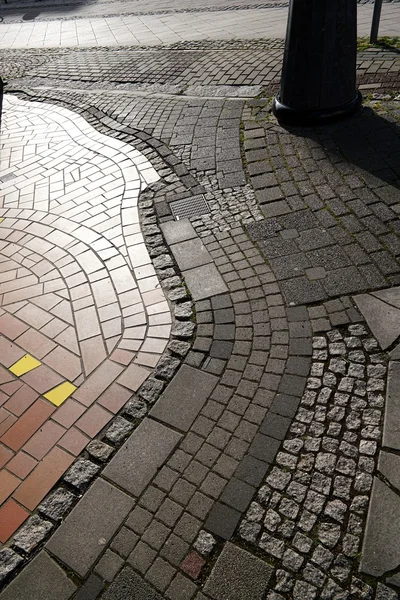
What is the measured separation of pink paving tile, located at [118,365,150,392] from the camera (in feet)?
11.5

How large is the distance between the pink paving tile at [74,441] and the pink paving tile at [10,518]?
437mm

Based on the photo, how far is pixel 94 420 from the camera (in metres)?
3.31

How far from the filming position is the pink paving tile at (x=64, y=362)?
11.9 ft

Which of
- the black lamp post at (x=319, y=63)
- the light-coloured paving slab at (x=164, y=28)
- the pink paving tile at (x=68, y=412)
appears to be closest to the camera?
the pink paving tile at (x=68, y=412)

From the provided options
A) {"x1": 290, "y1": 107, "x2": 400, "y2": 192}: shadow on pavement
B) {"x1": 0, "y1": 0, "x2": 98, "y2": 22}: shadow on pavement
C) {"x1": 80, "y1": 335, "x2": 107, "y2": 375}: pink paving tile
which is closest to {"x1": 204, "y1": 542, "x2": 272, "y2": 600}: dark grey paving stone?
{"x1": 80, "y1": 335, "x2": 107, "y2": 375}: pink paving tile

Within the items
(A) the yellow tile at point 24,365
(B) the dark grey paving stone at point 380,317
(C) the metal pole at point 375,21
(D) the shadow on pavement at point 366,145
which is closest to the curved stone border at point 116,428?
(A) the yellow tile at point 24,365

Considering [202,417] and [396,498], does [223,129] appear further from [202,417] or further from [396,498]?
[396,498]

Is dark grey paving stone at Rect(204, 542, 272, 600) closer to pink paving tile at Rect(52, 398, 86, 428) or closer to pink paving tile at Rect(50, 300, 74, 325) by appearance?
pink paving tile at Rect(52, 398, 86, 428)

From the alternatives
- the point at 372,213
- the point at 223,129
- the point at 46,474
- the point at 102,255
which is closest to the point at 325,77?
the point at 223,129

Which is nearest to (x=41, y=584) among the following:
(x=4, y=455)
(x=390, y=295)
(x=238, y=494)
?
(x=4, y=455)

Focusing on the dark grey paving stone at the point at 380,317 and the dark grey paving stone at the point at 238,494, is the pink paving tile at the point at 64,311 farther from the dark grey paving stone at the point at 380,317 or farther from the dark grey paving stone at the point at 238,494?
the dark grey paving stone at the point at 380,317

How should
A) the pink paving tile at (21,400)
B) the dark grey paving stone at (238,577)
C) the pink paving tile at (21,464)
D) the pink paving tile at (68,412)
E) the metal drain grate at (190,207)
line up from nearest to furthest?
the dark grey paving stone at (238,577) < the pink paving tile at (21,464) < the pink paving tile at (68,412) < the pink paving tile at (21,400) < the metal drain grate at (190,207)

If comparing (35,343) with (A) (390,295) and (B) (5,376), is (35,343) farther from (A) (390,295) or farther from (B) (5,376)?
(A) (390,295)

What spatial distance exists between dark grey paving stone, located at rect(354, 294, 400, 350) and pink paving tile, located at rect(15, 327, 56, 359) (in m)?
2.47
